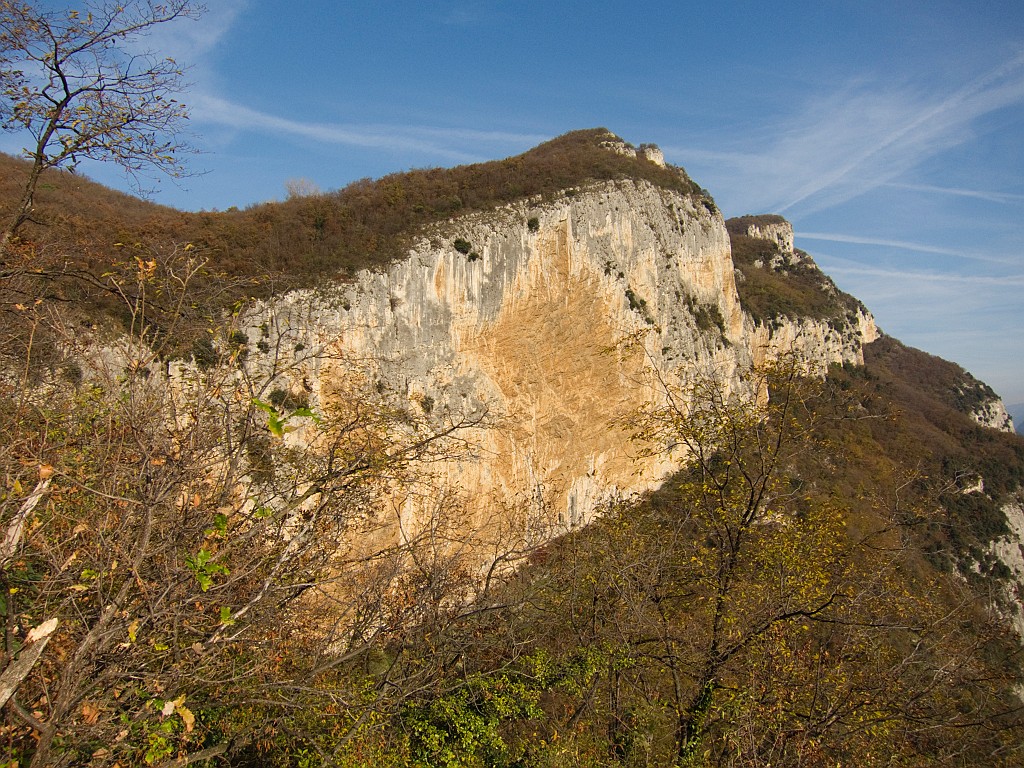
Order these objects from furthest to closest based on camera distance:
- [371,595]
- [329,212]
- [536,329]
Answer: [536,329]
[329,212]
[371,595]

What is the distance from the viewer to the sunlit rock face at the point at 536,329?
72.6ft

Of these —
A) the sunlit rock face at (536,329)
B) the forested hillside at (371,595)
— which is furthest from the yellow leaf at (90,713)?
the sunlit rock face at (536,329)

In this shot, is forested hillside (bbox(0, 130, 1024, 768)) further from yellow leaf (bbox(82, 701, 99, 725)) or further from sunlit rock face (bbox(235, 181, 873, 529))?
sunlit rock face (bbox(235, 181, 873, 529))

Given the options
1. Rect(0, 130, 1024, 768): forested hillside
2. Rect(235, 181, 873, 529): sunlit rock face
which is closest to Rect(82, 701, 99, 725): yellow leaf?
Rect(0, 130, 1024, 768): forested hillside

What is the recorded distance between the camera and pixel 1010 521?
4206 cm

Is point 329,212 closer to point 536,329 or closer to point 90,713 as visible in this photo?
point 536,329

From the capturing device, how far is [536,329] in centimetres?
2552

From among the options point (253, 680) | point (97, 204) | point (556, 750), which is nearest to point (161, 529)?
point (253, 680)

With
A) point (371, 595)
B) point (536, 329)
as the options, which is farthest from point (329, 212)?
point (371, 595)

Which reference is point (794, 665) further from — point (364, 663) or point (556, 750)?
point (364, 663)

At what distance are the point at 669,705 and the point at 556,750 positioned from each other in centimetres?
151

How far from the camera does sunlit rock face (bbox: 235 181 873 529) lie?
72.6 feet

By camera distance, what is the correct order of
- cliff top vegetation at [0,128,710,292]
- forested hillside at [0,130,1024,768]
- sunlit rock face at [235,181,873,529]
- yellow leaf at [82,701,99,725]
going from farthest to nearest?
sunlit rock face at [235,181,873,529], cliff top vegetation at [0,128,710,292], forested hillside at [0,130,1024,768], yellow leaf at [82,701,99,725]

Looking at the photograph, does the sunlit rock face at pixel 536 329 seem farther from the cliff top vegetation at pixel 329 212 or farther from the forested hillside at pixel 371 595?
the forested hillside at pixel 371 595
